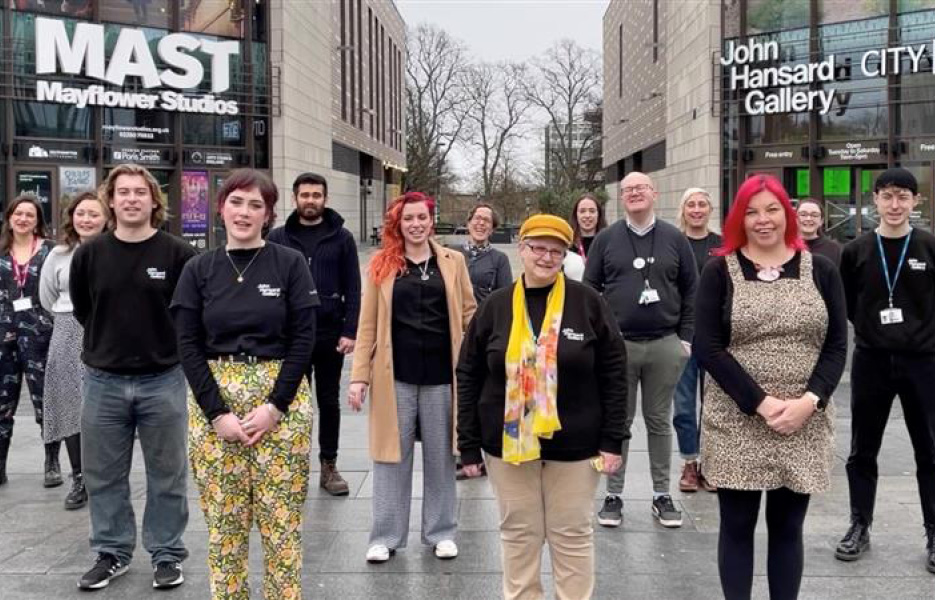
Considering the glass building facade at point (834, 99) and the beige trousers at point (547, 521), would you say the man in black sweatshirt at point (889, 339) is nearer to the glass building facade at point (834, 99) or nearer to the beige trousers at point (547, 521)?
the beige trousers at point (547, 521)

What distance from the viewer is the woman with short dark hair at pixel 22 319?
6.42 m

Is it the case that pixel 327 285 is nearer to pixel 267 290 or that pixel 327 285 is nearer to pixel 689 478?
pixel 267 290

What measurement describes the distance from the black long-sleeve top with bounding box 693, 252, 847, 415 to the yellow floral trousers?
177 centimetres

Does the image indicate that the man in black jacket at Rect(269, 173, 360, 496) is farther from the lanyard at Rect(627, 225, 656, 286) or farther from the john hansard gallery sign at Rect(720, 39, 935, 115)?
the john hansard gallery sign at Rect(720, 39, 935, 115)

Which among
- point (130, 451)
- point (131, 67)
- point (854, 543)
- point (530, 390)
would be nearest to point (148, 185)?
point (130, 451)

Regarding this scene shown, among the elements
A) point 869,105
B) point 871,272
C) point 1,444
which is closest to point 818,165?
point 869,105

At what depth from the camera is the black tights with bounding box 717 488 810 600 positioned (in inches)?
145

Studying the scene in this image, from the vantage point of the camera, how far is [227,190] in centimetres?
Result: 386

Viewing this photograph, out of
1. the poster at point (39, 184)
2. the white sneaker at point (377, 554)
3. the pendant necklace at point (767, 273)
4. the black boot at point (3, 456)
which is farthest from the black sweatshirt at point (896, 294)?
the poster at point (39, 184)

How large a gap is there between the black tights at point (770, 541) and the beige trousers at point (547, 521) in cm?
59

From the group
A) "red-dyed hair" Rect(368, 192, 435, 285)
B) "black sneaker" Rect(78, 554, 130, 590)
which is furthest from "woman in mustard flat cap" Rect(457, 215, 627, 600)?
"black sneaker" Rect(78, 554, 130, 590)

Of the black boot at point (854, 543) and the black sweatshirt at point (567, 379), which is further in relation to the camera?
the black boot at point (854, 543)

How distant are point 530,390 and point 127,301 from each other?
2.21m

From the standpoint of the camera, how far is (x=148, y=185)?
15.1 feet
